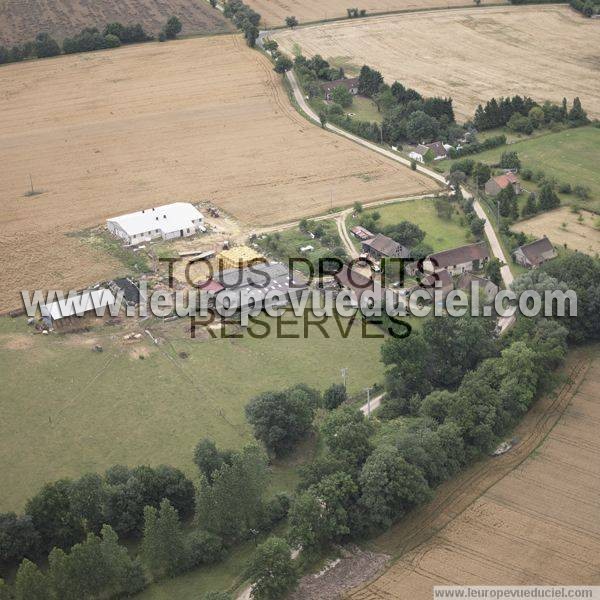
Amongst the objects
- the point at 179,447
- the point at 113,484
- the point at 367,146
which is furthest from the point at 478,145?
the point at 113,484

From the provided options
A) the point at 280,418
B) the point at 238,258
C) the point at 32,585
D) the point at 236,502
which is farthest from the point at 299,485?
the point at 238,258

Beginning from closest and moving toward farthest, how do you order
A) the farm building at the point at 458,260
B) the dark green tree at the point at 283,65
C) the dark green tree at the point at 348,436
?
the dark green tree at the point at 348,436
the farm building at the point at 458,260
the dark green tree at the point at 283,65

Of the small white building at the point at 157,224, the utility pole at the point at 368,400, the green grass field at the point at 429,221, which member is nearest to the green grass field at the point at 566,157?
the green grass field at the point at 429,221

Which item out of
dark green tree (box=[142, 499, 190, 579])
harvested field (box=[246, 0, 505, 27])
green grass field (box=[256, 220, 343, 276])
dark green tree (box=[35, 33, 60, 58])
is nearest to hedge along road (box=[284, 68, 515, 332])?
green grass field (box=[256, 220, 343, 276])

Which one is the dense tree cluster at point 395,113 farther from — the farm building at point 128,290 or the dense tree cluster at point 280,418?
the dense tree cluster at point 280,418

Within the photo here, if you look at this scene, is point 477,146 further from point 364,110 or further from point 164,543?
point 164,543

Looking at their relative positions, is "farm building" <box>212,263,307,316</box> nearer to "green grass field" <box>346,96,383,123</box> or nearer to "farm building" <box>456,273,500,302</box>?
"farm building" <box>456,273,500,302</box>
